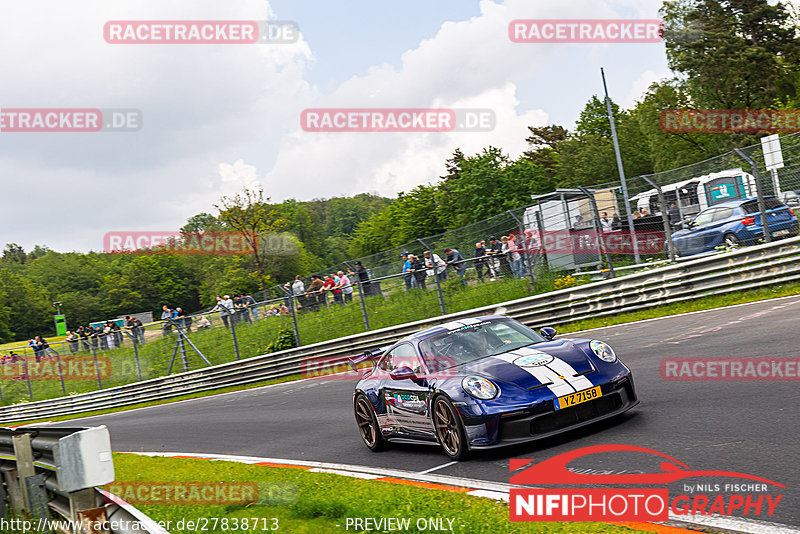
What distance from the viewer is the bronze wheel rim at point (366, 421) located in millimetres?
9266

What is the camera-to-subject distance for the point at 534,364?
7324 millimetres

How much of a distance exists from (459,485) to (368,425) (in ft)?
9.61

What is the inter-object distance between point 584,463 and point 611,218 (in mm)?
10909

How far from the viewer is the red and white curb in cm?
429

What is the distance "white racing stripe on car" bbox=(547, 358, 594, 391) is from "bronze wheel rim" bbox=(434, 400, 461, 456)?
40.7 inches

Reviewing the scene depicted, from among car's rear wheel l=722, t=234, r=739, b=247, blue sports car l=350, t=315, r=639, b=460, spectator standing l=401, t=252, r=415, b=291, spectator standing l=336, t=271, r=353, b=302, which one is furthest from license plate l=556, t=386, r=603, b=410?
spectator standing l=336, t=271, r=353, b=302

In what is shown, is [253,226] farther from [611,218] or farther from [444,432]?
[444,432]

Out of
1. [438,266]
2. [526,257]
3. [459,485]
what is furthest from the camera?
[438,266]

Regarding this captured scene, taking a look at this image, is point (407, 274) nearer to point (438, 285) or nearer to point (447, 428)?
point (438, 285)

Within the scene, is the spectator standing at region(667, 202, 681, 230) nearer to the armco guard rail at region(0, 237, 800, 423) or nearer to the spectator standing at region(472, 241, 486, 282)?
the armco guard rail at region(0, 237, 800, 423)

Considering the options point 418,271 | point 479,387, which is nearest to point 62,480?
point 479,387

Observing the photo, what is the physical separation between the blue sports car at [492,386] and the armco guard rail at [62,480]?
11.1 feet

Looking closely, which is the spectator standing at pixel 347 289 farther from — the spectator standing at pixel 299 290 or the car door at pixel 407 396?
the car door at pixel 407 396

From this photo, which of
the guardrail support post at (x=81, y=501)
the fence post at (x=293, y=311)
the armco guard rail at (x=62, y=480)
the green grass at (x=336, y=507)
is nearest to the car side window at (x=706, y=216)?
the green grass at (x=336, y=507)
